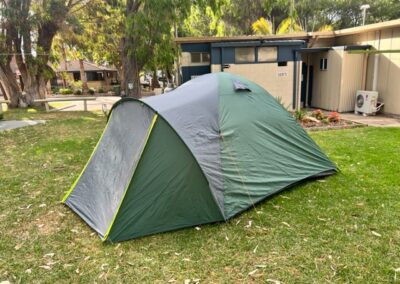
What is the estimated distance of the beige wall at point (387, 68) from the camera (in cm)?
927

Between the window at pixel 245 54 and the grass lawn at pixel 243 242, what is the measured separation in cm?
608

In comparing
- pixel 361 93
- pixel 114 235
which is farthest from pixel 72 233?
pixel 361 93

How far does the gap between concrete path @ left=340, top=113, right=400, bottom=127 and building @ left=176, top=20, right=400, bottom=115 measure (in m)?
0.51

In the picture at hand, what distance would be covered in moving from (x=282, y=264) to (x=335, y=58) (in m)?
9.22

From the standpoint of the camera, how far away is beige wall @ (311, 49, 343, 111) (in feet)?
34.0

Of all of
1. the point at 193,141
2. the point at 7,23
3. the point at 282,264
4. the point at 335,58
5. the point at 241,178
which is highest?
the point at 7,23

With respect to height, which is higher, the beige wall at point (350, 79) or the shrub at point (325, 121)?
the beige wall at point (350, 79)

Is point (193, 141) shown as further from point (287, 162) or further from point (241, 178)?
point (287, 162)

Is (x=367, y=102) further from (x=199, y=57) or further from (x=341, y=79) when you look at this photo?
(x=199, y=57)

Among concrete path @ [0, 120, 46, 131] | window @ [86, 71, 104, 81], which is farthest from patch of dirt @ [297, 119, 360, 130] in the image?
window @ [86, 71, 104, 81]

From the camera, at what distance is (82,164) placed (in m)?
5.77

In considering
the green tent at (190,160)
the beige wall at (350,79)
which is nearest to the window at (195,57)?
the beige wall at (350,79)

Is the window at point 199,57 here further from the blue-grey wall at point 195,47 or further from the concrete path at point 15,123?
the concrete path at point 15,123

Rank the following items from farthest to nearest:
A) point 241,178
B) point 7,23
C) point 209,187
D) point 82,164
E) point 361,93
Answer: point 7,23 → point 361,93 → point 82,164 → point 241,178 → point 209,187
